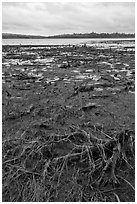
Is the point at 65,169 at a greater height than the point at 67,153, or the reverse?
the point at 67,153

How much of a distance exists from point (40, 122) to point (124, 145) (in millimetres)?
2674

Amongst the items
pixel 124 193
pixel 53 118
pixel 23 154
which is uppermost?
pixel 53 118

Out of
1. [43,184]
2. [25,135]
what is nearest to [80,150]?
[43,184]

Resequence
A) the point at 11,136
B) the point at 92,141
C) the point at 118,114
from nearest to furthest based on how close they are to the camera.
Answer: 1. the point at 92,141
2. the point at 11,136
3. the point at 118,114

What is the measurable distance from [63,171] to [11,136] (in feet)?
6.27

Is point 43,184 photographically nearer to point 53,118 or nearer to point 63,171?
point 63,171

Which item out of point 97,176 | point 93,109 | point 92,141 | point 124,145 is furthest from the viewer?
point 93,109

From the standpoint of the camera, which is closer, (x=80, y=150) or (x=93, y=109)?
(x=80, y=150)

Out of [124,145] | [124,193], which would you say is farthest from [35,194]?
[124,145]

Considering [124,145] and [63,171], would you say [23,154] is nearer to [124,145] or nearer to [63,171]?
[63,171]

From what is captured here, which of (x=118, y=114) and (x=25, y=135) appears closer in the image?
(x=25, y=135)

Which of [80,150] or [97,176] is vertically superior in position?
[80,150]

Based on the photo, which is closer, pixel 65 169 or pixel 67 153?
pixel 65 169

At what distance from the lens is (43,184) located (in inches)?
149
